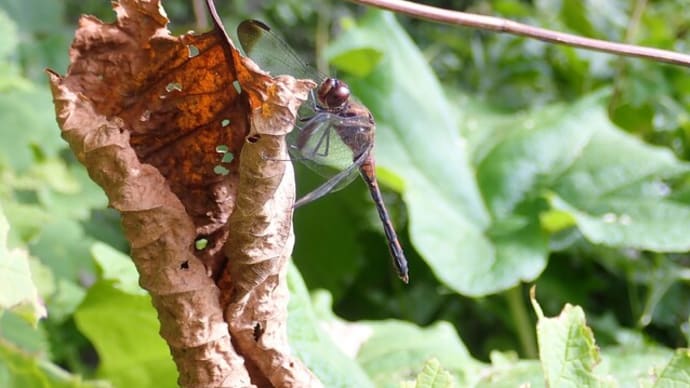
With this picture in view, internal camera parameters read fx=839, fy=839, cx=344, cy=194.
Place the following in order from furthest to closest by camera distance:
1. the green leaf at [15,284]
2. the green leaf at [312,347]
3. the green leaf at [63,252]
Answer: the green leaf at [63,252] < the green leaf at [312,347] < the green leaf at [15,284]

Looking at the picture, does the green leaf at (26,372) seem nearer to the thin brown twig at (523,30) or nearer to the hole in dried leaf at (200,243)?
the hole in dried leaf at (200,243)

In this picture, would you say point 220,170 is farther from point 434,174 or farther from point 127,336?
point 434,174

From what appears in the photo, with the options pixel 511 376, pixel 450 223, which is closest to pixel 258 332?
pixel 511 376

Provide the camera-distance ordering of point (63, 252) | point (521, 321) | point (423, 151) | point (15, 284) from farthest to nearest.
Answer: point (423, 151), point (521, 321), point (63, 252), point (15, 284)

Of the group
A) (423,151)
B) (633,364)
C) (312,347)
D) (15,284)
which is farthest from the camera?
(423,151)

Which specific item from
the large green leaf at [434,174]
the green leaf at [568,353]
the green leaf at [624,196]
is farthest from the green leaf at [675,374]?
the green leaf at [624,196]

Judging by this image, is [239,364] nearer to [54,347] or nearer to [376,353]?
[376,353]
